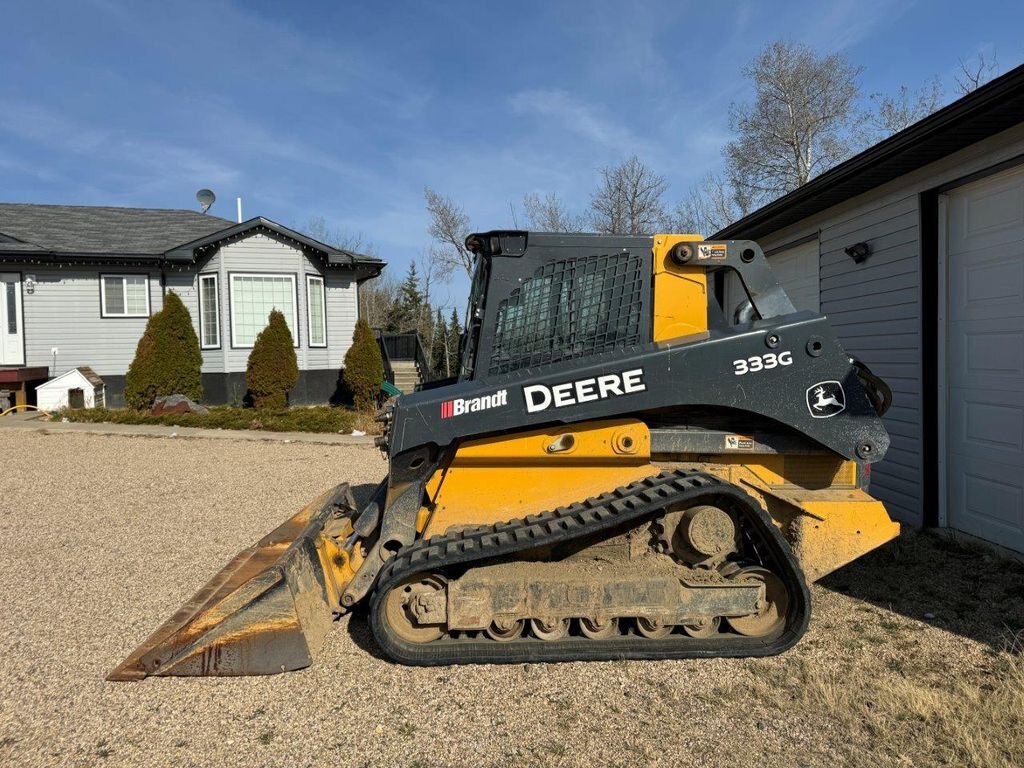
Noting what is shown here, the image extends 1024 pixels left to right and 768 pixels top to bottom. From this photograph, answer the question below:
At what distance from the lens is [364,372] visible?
15.1 meters

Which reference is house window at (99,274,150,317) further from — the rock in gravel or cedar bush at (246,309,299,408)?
cedar bush at (246,309,299,408)

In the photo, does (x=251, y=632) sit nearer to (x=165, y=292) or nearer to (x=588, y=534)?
(x=588, y=534)

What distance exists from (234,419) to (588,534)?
36.0 ft

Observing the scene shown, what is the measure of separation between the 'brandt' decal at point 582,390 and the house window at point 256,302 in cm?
1375

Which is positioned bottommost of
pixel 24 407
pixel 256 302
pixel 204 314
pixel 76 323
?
pixel 24 407

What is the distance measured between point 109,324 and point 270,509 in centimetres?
1193

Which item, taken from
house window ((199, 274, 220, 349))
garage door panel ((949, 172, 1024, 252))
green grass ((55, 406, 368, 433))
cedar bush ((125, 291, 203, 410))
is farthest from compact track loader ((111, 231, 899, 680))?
house window ((199, 274, 220, 349))

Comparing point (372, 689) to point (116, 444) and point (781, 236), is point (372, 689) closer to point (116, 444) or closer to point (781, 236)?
point (781, 236)

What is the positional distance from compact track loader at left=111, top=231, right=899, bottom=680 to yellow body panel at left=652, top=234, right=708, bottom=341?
1 cm

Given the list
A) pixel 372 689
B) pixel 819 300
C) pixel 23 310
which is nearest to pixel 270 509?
pixel 372 689

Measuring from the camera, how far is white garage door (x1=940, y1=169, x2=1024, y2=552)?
16.7 ft

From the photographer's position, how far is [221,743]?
9.21ft

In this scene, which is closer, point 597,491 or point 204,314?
point 597,491

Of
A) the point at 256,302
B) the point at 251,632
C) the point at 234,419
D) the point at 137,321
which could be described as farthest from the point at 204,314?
the point at 251,632
